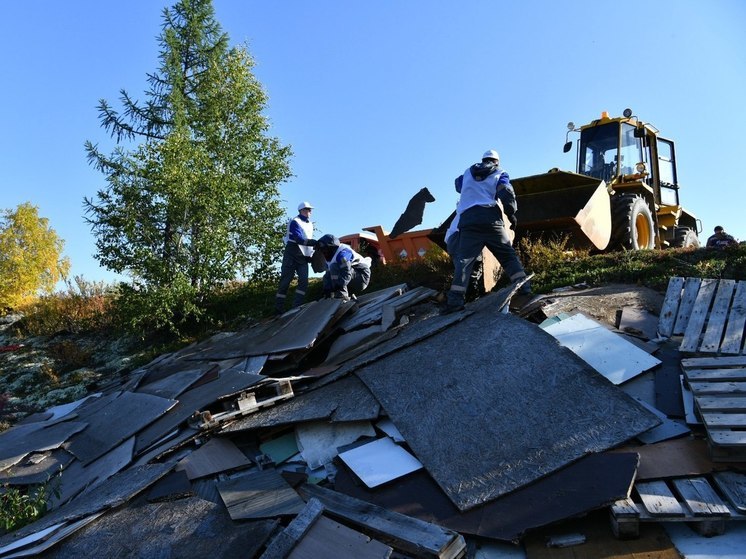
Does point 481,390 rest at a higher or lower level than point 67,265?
lower

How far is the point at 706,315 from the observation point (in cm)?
535

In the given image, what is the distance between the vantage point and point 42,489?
180 inches

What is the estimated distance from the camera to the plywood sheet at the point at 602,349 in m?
4.61

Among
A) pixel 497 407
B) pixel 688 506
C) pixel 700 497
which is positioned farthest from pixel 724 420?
pixel 497 407

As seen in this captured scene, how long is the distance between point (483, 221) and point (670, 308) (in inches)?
79.1

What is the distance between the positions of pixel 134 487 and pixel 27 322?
35.0 ft

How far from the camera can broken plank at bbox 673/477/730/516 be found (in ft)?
9.96

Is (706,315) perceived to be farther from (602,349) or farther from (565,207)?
(565,207)

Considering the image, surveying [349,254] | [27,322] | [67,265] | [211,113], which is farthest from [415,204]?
[67,265]

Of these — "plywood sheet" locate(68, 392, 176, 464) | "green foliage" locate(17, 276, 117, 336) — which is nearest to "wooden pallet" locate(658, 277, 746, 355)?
"plywood sheet" locate(68, 392, 176, 464)

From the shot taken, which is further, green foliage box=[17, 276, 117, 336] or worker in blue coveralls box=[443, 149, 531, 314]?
green foliage box=[17, 276, 117, 336]

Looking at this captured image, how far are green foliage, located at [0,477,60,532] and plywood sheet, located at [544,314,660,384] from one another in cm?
434

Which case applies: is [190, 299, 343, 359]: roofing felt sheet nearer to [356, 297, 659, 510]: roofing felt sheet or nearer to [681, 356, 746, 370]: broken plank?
[356, 297, 659, 510]: roofing felt sheet

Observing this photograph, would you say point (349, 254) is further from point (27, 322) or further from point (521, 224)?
point (27, 322)
